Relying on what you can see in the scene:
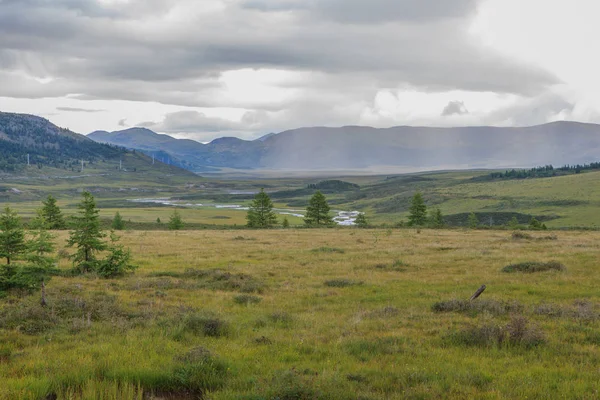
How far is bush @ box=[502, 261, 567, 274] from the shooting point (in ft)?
72.2

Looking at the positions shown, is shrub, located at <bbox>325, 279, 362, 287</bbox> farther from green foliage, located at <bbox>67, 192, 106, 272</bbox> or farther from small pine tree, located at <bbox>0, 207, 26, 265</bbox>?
small pine tree, located at <bbox>0, 207, 26, 265</bbox>

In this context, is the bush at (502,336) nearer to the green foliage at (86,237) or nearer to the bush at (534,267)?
the bush at (534,267)

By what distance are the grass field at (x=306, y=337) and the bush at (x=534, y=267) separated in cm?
60

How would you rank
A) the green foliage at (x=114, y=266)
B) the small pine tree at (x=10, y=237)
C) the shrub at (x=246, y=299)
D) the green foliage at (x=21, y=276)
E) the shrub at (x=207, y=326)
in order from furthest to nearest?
the green foliage at (x=114, y=266)
the small pine tree at (x=10, y=237)
the shrub at (x=246, y=299)
the green foliage at (x=21, y=276)
the shrub at (x=207, y=326)

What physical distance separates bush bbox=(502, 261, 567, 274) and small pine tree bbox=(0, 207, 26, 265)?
2105 centimetres

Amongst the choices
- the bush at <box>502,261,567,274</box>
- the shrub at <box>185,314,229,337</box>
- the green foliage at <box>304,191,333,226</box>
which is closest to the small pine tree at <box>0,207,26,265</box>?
the shrub at <box>185,314,229,337</box>

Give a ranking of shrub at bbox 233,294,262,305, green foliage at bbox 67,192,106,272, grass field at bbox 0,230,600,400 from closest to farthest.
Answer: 1. grass field at bbox 0,230,600,400
2. shrub at bbox 233,294,262,305
3. green foliage at bbox 67,192,106,272

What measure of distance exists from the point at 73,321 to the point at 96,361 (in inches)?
157

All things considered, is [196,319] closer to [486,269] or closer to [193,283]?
[193,283]

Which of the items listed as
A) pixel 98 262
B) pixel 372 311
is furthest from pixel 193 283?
pixel 372 311

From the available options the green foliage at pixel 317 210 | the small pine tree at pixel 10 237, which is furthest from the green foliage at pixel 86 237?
the green foliage at pixel 317 210

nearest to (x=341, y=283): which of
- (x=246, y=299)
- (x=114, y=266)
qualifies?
(x=246, y=299)

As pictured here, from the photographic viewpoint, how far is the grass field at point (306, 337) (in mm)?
8117

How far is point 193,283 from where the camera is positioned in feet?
65.3
